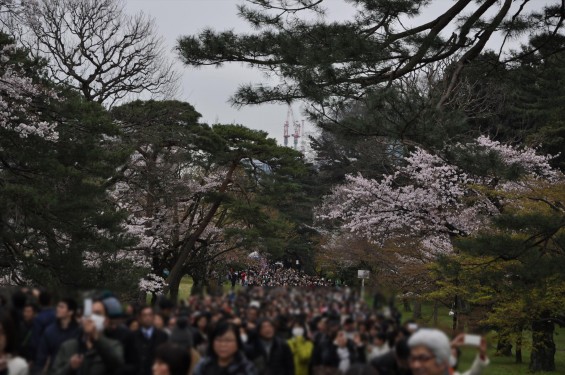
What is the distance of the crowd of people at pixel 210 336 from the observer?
430 centimetres

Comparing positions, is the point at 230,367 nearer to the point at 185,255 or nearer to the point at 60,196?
the point at 60,196

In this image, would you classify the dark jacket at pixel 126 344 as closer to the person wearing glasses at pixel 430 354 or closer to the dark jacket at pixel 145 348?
the dark jacket at pixel 145 348

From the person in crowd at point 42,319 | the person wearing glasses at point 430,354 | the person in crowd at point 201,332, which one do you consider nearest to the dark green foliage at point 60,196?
the person in crowd at point 42,319

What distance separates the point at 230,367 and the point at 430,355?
133cm

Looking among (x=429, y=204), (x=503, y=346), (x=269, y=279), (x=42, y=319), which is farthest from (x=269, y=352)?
(x=429, y=204)

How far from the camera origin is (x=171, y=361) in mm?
3762

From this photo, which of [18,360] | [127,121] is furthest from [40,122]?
[18,360]

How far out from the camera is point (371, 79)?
8.49 m

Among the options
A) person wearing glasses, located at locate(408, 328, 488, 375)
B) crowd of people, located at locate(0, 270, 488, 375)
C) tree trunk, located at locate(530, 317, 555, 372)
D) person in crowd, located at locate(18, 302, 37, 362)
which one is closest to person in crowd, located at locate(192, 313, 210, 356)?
crowd of people, located at locate(0, 270, 488, 375)

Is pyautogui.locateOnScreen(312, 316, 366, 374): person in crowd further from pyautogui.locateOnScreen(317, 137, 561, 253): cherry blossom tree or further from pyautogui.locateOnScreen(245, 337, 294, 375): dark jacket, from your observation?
pyautogui.locateOnScreen(317, 137, 561, 253): cherry blossom tree

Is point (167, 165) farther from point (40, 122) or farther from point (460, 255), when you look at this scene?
point (460, 255)

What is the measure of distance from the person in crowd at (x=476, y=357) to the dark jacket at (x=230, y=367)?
4.00ft

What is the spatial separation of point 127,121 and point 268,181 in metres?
4.09

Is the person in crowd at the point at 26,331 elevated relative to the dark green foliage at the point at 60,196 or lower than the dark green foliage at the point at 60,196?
lower
